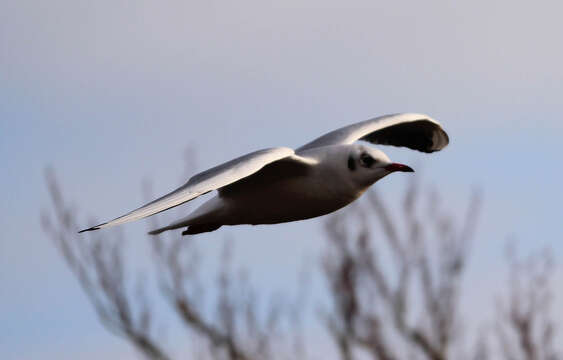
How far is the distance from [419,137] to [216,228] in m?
2.33

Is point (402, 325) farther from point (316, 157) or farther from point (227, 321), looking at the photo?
point (316, 157)

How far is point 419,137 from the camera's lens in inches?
356

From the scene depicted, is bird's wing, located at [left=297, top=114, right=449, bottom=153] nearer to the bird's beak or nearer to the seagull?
the seagull

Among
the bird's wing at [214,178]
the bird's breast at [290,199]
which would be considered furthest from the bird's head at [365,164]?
the bird's wing at [214,178]

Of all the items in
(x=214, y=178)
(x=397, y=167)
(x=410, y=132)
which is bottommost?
(x=410, y=132)

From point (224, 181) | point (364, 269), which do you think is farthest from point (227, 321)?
point (224, 181)

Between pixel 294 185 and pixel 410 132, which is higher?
pixel 294 185

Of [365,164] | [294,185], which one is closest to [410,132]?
[365,164]

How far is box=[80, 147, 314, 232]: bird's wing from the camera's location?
19.1 feet

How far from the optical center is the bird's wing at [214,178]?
5.81 metres

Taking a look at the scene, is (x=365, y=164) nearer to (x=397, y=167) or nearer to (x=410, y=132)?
(x=397, y=167)

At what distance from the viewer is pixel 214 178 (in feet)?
20.4

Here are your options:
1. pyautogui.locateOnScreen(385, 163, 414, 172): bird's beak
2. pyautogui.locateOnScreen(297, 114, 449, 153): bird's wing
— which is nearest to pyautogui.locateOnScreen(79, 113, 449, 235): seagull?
pyautogui.locateOnScreen(385, 163, 414, 172): bird's beak

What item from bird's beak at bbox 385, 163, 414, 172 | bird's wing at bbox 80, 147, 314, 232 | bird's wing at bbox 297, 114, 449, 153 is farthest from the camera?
bird's wing at bbox 297, 114, 449, 153
